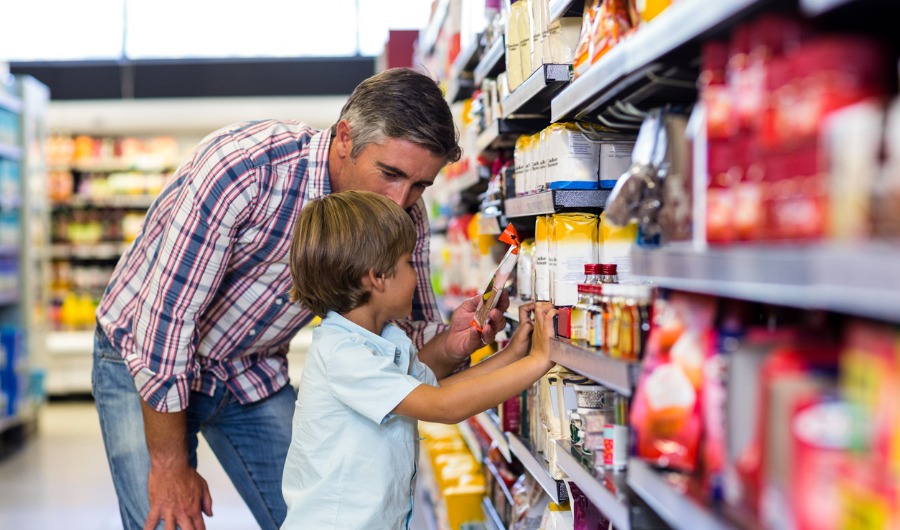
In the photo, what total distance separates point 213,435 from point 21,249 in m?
4.97

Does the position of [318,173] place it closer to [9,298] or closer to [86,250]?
[9,298]

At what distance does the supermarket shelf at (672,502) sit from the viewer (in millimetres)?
992

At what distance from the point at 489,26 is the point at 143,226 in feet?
4.70

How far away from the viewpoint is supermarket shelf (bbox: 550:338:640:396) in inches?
51.8

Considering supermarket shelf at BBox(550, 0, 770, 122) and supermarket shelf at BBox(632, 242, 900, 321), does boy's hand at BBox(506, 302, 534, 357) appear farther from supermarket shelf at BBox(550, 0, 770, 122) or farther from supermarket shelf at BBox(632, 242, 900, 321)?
supermarket shelf at BBox(632, 242, 900, 321)

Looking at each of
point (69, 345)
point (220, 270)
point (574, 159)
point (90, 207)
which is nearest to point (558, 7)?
point (574, 159)

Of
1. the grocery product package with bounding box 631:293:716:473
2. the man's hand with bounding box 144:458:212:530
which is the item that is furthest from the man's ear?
the grocery product package with bounding box 631:293:716:473

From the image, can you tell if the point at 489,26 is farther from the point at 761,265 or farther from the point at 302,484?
the point at 761,265

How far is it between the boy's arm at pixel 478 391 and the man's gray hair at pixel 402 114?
57 cm

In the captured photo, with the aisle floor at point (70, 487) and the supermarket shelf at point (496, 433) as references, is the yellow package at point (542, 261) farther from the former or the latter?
the aisle floor at point (70, 487)

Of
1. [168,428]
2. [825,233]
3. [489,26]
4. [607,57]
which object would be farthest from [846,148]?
[489,26]

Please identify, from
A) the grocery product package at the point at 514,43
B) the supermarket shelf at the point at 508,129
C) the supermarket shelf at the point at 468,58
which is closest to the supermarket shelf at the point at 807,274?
the grocery product package at the point at 514,43

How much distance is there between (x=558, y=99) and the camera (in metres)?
1.79

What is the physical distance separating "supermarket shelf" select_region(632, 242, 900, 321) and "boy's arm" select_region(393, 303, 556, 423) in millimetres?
710
